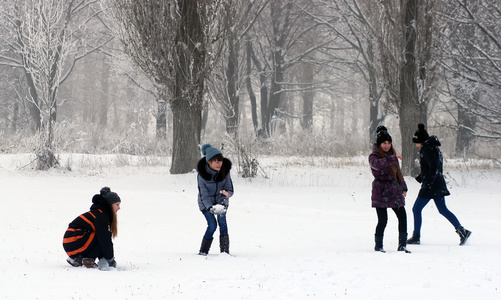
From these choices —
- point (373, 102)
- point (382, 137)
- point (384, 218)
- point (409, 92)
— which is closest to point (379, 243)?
point (384, 218)

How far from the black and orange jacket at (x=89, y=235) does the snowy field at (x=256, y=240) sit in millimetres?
251

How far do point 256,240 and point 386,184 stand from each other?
2523mm

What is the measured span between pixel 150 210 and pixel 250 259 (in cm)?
508

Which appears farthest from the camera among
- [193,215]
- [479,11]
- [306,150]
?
[306,150]

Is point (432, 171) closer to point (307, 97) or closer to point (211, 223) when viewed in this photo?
point (211, 223)

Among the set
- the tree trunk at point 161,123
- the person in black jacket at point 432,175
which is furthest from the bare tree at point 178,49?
the tree trunk at point 161,123

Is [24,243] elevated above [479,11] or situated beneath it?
situated beneath

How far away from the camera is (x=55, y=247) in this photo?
7.89m

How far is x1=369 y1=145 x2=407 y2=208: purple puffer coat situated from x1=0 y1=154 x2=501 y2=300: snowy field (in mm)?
684

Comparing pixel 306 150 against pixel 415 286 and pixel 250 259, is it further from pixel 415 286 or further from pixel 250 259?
pixel 415 286

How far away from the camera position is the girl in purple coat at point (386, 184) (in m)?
7.24

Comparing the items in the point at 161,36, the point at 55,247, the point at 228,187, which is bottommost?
the point at 55,247

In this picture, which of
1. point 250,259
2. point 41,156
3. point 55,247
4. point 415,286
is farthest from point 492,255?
point 41,156

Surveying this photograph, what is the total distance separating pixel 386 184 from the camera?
7.29m
